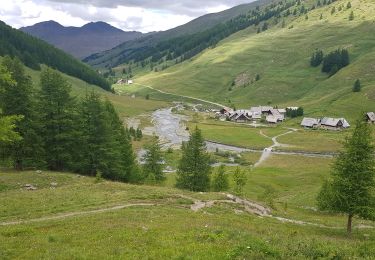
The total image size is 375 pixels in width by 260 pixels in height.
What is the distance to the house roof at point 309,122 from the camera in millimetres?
180875

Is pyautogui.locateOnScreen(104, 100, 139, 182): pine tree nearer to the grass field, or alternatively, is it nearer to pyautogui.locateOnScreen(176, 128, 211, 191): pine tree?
pyautogui.locateOnScreen(176, 128, 211, 191): pine tree

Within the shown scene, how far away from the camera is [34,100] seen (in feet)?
190

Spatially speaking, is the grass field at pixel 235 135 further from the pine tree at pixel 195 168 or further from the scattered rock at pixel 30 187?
the scattered rock at pixel 30 187

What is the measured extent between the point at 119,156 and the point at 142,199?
26.3m

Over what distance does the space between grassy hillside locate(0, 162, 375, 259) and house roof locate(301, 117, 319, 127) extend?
421ft

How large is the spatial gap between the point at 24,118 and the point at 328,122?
149159 millimetres

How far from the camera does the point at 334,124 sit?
17650 centimetres

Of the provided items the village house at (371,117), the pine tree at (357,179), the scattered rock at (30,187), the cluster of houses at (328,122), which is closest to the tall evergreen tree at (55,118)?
the scattered rock at (30,187)

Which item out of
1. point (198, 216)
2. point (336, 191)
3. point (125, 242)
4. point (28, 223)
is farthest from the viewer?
point (336, 191)

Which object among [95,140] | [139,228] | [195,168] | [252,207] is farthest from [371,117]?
[139,228]

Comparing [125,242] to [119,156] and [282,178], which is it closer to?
[119,156]

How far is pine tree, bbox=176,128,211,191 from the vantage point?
64.9 m

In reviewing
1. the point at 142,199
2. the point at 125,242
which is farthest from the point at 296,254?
the point at 142,199

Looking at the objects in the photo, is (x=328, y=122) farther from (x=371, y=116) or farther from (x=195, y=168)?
(x=195, y=168)
